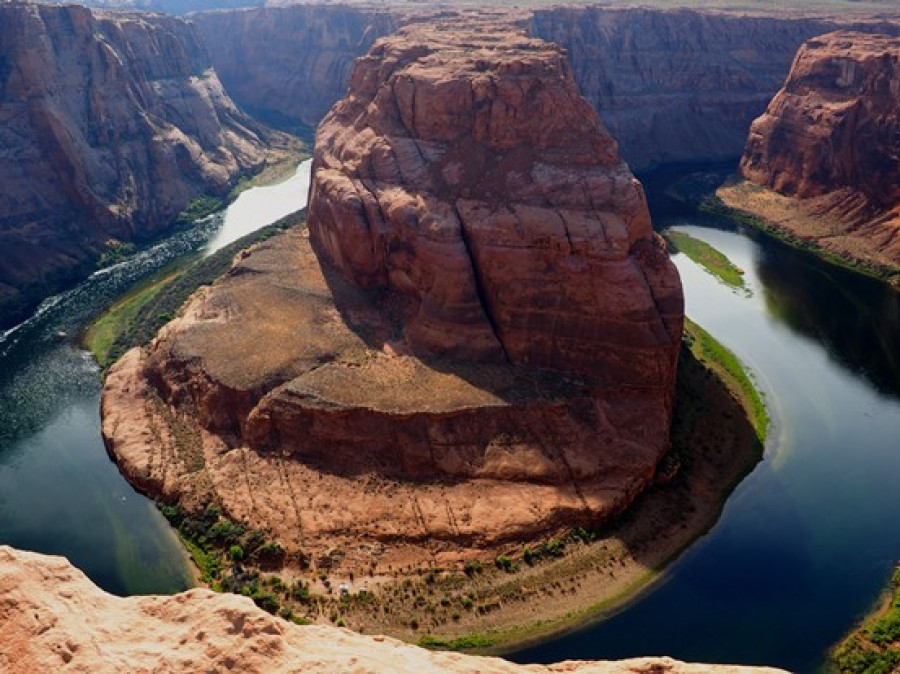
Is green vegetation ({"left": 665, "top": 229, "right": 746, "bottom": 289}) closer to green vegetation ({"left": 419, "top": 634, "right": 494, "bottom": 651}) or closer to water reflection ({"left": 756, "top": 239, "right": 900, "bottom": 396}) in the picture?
water reflection ({"left": 756, "top": 239, "right": 900, "bottom": 396})

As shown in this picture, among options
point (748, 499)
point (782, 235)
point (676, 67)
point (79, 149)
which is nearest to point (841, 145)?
point (782, 235)

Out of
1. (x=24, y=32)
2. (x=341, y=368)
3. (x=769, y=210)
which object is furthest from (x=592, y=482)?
(x=24, y=32)

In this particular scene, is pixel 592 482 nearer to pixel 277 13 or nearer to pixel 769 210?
pixel 769 210

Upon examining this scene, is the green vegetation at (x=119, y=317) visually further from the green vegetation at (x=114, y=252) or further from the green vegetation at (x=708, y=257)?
the green vegetation at (x=708, y=257)

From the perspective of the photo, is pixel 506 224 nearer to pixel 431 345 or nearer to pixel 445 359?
pixel 431 345

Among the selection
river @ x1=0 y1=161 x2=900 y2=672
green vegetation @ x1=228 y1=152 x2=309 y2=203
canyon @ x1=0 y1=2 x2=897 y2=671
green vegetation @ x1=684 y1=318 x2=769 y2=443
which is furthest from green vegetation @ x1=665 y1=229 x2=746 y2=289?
green vegetation @ x1=228 y1=152 x2=309 y2=203
